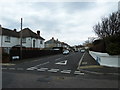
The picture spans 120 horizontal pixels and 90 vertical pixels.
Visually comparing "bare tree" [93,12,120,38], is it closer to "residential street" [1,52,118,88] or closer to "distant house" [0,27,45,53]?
"distant house" [0,27,45,53]

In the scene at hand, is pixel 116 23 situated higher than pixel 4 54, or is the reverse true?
pixel 116 23

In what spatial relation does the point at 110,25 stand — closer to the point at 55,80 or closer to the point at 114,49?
the point at 114,49

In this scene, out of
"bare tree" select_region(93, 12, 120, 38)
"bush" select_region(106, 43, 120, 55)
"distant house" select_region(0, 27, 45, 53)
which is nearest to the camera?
"bush" select_region(106, 43, 120, 55)

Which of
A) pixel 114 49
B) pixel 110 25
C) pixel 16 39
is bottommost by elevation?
pixel 114 49

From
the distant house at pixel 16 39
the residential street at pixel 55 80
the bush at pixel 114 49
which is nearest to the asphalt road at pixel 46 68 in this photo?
the residential street at pixel 55 80

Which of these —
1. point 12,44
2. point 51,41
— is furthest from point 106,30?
point 51,41

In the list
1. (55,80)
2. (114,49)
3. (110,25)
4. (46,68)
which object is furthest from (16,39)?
(55,80)

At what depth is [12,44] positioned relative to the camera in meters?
41.2

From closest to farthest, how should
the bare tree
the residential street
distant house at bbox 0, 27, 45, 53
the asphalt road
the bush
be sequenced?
the residential street → the asphalt road → the bush → the bare tree → distant house at bbox 0, 27, 45, 53

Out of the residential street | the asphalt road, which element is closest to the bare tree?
the asphalt road

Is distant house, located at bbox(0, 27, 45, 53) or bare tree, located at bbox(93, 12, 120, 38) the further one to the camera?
distant house, located at bbox(0, 27, 45, 53)

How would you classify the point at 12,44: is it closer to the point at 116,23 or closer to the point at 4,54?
the point at 4,54

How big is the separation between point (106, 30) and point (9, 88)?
3711 centimetres

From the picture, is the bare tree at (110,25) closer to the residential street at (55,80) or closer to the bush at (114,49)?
the bush at (114,49)
